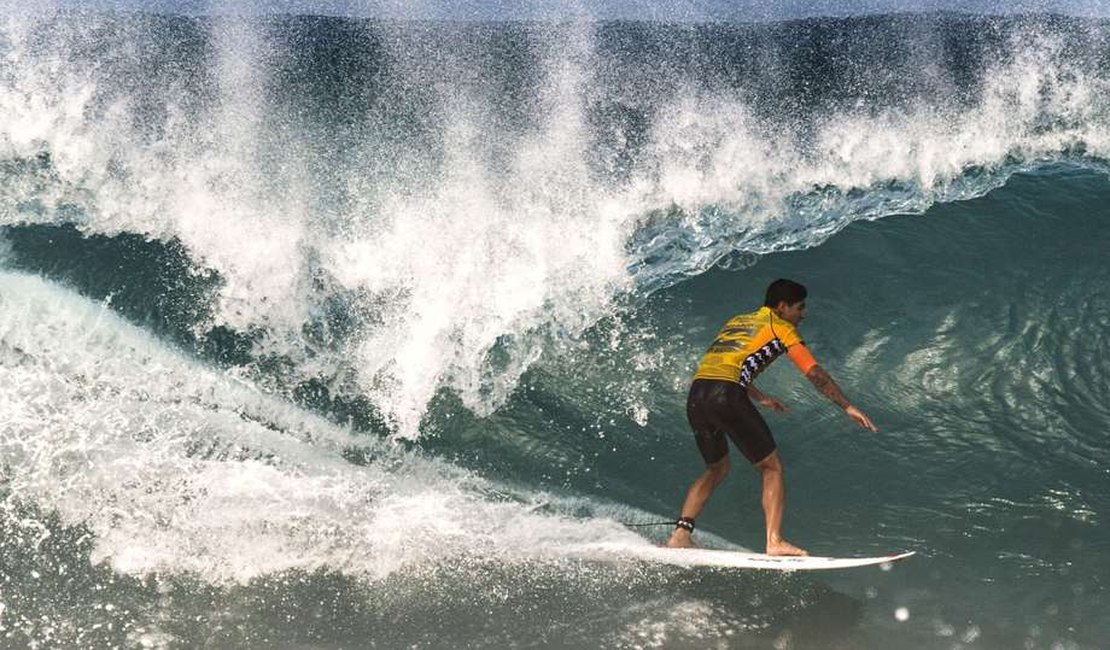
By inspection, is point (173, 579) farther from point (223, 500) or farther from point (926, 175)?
point (926, 175)

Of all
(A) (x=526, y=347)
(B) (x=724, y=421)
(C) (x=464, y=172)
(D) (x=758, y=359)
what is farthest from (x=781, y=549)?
(C) (x=464, y=172)

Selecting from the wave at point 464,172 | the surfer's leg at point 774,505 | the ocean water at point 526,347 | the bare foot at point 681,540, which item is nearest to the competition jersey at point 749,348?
the surfer's leg at point 774,505

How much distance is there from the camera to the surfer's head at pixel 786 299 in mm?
5012

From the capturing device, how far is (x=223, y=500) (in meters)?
5.25

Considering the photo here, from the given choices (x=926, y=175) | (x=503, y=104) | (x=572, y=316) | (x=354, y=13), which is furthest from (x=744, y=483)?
(x=354, y=13)

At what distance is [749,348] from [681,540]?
961 mm

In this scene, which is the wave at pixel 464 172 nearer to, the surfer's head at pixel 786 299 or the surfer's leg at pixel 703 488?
the surfer's leg at pixel 703 488

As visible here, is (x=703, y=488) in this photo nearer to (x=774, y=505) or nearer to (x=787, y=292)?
(x=774, y=505)

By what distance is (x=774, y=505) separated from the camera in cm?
489

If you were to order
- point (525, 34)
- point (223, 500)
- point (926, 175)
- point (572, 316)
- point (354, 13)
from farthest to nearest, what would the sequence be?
point (354, 13)
point (525, 34)
point (926, 175)
point (572, 316)
point (223, 500)

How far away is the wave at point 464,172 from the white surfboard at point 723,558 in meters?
1.71

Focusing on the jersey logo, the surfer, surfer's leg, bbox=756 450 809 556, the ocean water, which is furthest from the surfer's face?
the ocean water

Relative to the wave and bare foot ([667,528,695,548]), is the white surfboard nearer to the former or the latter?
bare foot ([667,528,695,548])

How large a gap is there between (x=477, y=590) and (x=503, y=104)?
5793mm
